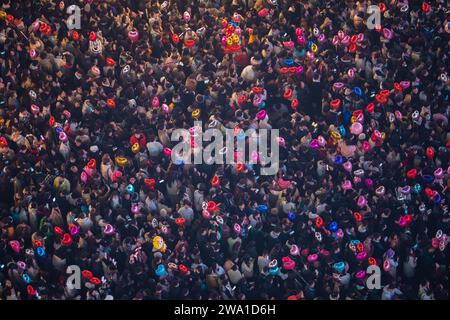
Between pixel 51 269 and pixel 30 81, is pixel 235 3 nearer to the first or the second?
pixel 30 81

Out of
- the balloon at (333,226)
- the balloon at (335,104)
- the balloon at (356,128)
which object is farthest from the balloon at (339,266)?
the balloon at (335,104)

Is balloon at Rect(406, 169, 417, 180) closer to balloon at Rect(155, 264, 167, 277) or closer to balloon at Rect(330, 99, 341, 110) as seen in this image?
balloon at Rect(330, 99, 341, 110)

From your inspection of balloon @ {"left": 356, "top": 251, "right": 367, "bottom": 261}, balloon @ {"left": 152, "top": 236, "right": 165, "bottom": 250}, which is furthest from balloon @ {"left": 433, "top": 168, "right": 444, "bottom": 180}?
balloon @ {"left": 152, "top": 236, "right": 165, "bottom": 250}

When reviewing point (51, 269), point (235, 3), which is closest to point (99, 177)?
point (51, 269)

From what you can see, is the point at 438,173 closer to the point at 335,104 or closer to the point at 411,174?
the point at 411,174

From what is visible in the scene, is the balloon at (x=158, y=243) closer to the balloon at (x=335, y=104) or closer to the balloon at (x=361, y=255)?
the balloon at (x=361, y=255)
